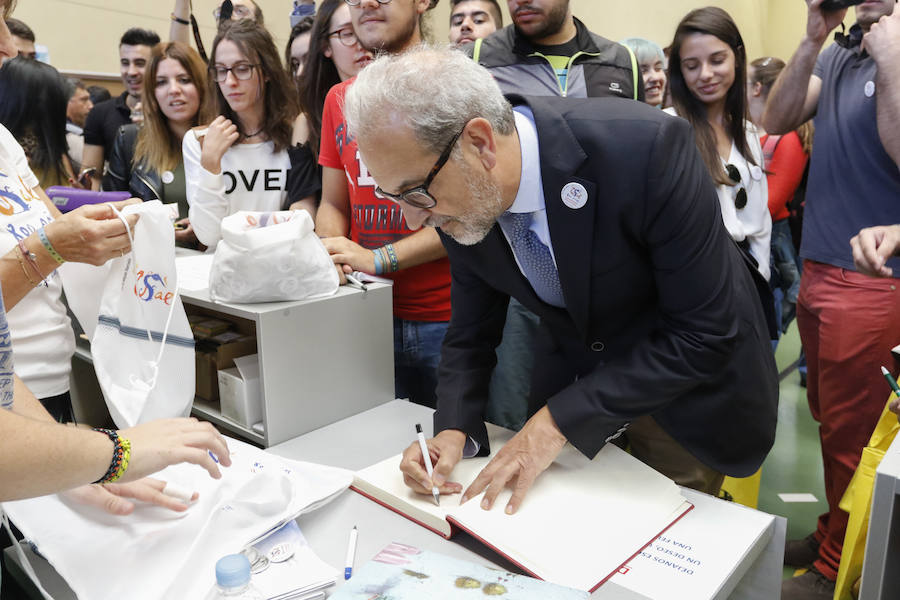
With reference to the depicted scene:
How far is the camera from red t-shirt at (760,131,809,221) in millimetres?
3064

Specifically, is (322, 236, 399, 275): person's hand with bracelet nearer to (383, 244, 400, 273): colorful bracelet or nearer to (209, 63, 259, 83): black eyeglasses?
(383, 244, 400, 273): colorful bracelet

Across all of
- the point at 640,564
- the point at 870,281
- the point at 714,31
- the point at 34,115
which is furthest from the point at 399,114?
the point at 34,115

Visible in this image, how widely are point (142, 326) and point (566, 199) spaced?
33.9 inches

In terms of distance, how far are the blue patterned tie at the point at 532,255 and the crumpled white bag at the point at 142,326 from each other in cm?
68

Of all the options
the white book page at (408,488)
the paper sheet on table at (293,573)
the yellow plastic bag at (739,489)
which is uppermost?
the white book page at (408,488)

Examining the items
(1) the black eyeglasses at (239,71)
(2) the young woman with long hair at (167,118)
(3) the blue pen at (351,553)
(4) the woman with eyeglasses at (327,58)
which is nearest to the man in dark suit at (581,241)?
(3) the blue pen at (351,553)

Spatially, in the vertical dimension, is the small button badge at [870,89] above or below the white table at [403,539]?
above

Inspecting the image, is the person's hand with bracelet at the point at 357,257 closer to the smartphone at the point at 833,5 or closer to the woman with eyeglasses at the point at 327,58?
the woman with eyeglasses at the point at 327,58

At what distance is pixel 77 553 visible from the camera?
0.95m

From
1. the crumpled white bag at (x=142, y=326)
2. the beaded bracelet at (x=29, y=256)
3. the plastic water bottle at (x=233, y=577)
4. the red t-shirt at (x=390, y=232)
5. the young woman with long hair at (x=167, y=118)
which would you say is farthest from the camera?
the young woman with long hair at (x=167, y=118)

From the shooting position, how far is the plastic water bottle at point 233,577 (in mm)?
845

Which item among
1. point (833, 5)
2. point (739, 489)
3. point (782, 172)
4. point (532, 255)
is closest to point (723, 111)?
point (833, 5)

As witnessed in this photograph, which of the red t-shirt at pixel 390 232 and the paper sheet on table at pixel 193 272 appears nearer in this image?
the paper sheet on table at pixel 193 272

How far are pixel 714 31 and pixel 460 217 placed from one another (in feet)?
5.43
